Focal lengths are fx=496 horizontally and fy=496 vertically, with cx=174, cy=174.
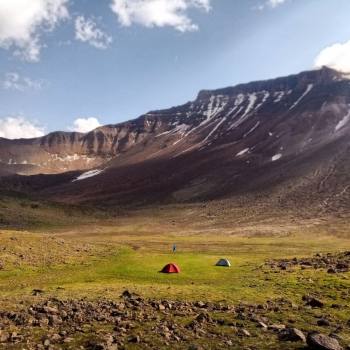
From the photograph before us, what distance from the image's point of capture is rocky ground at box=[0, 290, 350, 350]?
16.6 m

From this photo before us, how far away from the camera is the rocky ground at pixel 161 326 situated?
1664 cm

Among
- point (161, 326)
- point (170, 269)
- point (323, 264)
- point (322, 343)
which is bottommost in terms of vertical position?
point (323, 264)

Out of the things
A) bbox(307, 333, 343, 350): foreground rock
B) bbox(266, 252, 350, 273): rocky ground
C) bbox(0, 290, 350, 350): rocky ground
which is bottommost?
bbox(266, 252, 350, 273): rocky ground

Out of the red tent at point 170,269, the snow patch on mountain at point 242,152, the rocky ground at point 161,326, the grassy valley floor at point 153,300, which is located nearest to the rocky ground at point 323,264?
the grassy valley floor at point 153,300

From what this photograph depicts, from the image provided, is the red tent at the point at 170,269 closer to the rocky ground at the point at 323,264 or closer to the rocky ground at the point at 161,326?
the rocky ground at the point at 323,264

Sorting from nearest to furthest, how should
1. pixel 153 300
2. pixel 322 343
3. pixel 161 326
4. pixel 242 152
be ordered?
1. pixel 322 343
2. pixel 161 326
3. pixel 153 300
4. pixel 242 152

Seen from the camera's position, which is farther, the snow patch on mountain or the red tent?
the snow patch on mountain

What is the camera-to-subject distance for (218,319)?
20.3 meters

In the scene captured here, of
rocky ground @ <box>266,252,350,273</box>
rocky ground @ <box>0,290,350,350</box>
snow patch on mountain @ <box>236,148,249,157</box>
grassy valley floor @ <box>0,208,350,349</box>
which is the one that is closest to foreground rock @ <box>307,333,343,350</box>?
rocky ground @ <box>0,290,350,350</box>

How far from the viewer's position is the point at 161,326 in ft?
61.9

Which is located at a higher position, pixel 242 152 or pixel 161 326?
pixel 242 152

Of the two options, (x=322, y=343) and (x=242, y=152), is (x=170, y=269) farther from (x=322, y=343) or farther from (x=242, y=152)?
(x=242, y=152)

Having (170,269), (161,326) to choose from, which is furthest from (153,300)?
(170,269)

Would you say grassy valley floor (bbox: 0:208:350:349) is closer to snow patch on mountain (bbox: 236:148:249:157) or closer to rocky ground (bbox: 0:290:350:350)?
rocky ground (bbox: 0:290:350:350)
